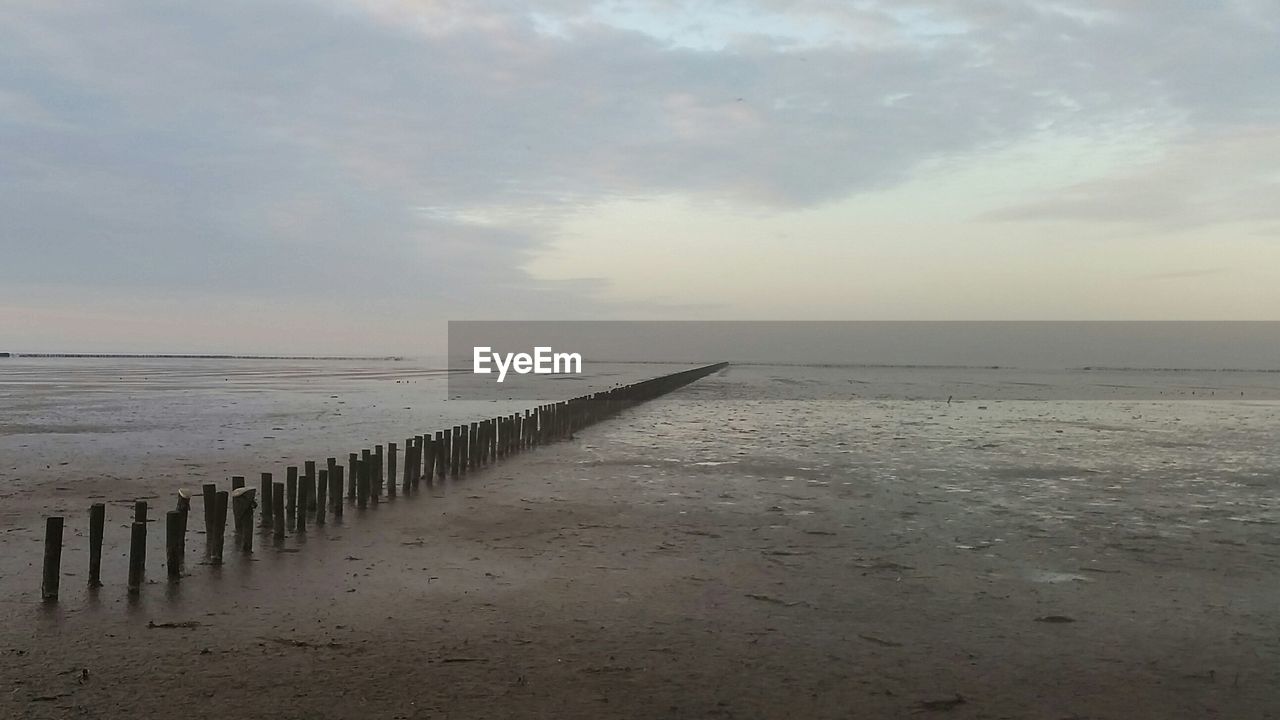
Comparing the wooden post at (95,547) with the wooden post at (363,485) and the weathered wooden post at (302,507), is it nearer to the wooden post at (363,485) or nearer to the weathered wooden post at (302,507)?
the weathered wooden post at (302,507)

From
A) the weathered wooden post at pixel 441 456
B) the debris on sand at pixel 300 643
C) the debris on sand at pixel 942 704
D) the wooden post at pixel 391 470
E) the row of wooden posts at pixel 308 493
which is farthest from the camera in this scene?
the weathered wooden post at pixel 441 456

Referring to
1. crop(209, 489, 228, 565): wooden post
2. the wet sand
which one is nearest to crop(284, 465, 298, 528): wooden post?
the wet sand

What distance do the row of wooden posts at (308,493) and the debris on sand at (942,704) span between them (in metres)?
6.66

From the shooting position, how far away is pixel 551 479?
1692cm

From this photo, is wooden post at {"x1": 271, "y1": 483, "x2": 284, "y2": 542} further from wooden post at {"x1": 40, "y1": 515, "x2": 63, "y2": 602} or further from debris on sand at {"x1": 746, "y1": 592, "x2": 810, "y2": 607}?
debris on sand at {"x1": 746, "y1": 592, "x2": 810, "y2": 607}

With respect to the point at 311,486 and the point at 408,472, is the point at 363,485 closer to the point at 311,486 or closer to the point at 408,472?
the point at 311,486

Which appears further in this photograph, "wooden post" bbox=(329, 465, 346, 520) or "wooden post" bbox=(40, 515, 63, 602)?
"wooden post" bbox=(329, 465, 346, 520)

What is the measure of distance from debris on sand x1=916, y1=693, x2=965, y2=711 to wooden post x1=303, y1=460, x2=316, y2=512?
325 inches

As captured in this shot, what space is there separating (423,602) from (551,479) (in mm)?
8391

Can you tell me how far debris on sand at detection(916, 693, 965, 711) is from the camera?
20.7ft

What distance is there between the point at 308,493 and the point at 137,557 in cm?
355

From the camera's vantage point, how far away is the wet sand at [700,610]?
6.41 metres

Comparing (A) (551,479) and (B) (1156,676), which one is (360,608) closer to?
(B) (1156,676)

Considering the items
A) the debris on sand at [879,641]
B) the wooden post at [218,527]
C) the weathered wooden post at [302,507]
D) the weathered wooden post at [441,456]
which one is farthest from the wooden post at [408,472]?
the debris on sand at [879,641]
